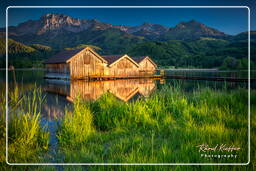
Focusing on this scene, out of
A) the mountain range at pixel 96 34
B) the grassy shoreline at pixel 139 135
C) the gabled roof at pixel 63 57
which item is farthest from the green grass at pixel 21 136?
the gabled roof at pixel 63 57

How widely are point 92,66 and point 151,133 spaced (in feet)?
82.6

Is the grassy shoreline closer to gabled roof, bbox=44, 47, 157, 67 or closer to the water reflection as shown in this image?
the water reflection

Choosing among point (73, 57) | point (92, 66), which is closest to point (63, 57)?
point (73, 57)

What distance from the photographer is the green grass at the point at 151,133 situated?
241 centimetres

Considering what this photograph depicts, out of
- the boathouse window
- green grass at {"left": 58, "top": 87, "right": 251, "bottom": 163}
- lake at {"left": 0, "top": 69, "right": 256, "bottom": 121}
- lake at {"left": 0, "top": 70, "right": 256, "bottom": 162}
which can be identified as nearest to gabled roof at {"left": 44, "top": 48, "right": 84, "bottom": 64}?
the boathouse window

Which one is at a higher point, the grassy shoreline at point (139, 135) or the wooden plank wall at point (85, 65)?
the wooden plank wall at point (85, 65)

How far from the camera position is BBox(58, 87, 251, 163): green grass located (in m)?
2.41

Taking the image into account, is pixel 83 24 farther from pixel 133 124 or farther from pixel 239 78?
pixel 239 78

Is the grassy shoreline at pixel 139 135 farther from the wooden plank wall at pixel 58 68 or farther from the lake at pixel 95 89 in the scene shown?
the wooden plank wall at pixel 58 68

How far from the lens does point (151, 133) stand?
3932mm

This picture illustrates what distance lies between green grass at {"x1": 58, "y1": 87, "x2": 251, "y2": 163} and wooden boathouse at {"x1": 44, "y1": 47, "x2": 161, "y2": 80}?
2114 centimetres

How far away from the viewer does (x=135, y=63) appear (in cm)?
3069

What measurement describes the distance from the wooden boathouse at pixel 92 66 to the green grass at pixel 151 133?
21.1 m

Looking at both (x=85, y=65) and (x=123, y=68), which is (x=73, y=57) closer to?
(x=85, y=65)
